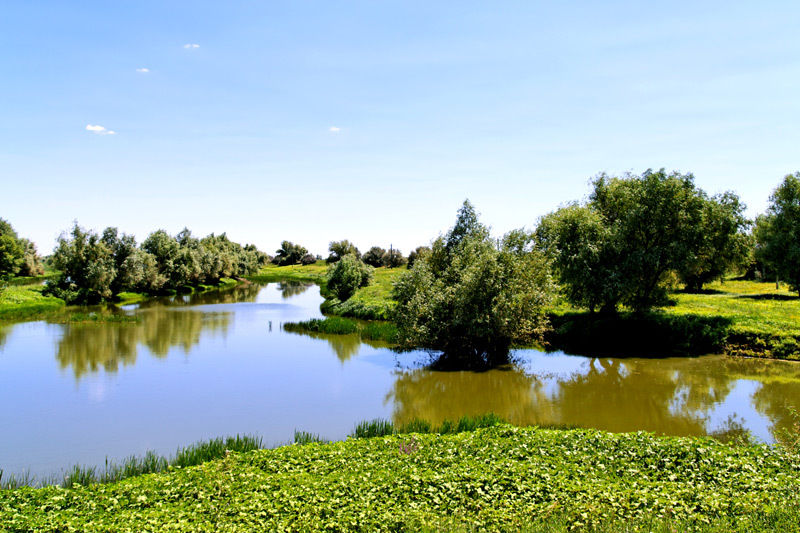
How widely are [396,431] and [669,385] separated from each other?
14606 mm

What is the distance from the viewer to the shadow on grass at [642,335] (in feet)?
96.0

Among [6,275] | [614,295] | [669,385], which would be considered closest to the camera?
[669,385]

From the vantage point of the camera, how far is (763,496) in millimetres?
9430

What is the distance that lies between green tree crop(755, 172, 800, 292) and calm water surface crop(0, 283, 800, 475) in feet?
69.6

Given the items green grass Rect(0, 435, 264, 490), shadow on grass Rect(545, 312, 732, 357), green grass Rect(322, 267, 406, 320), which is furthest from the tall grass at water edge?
green grass Rect(322, 267, 406, 320)

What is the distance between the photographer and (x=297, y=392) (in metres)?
21.1

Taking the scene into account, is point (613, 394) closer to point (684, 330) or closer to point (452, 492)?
point (684, 330)

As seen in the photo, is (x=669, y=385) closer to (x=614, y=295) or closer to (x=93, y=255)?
(x=614, y=295)

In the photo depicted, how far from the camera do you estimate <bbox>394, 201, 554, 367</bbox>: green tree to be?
25000 mm

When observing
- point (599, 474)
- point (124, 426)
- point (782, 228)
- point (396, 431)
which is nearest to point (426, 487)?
point (599, 474)

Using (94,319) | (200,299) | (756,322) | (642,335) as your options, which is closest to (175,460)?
(642,335)

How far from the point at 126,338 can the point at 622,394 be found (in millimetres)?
31177

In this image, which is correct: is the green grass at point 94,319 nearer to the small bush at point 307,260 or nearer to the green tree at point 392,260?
the green tree at point 392,260

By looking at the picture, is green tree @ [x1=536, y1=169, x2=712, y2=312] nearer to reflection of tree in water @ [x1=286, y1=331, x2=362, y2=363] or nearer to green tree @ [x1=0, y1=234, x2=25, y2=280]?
reflection of tree in water @ [x1=286, y1=331, x2=362, y2=363]
